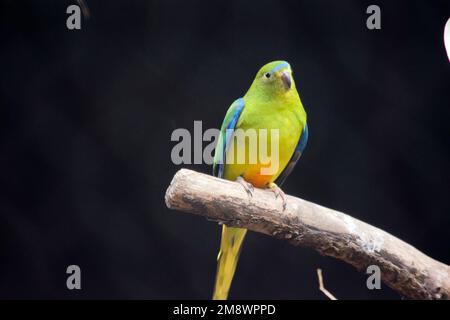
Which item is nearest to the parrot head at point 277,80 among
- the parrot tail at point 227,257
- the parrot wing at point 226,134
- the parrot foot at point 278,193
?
the parrot wing at point 226,134

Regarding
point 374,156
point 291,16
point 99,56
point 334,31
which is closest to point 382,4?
point 334,31

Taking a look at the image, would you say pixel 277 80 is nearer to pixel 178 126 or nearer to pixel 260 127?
pixel 260 127

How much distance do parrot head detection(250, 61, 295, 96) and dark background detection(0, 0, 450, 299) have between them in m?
0.42

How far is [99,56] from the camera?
103 inches

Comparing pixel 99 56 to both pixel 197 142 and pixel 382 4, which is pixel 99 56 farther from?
pixel 382 4

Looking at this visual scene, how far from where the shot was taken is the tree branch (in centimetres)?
195

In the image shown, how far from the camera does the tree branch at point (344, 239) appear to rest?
1950mm

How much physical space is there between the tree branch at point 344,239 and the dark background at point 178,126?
0.80m

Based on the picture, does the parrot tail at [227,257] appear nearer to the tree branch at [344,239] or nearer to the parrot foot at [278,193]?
the parrot foot at [278,193]

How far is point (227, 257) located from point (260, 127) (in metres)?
0.58

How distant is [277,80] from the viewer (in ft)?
7.44

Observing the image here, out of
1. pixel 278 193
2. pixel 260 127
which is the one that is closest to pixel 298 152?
pixel 260 127

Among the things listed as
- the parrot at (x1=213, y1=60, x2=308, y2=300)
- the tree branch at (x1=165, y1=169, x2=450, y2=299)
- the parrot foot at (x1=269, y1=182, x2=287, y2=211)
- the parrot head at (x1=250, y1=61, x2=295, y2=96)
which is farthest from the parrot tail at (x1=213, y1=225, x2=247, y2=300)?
the parrot head at (x1=250, y1=61, x2=295, y2=96)
